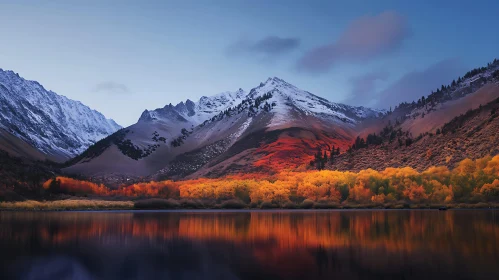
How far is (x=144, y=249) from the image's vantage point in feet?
195

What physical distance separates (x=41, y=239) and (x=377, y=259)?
49836mm

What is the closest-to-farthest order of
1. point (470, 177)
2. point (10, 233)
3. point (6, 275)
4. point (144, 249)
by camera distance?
point (6, 275)
point (144, 249)
point (10, 233)
point (470, 177)

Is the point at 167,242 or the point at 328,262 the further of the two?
the point at 167,242

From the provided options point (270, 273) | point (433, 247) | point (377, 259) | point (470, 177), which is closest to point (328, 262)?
point (377, 259)

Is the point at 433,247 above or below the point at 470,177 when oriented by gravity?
below

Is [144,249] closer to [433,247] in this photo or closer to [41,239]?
[41,239]

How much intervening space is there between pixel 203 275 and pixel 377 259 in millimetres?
17504

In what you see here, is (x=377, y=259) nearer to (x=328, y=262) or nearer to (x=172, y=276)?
(x=328, y=262)

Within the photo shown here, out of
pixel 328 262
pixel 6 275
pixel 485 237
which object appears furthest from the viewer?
pixel 485 237

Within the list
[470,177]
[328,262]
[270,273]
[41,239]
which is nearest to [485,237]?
[328,262]

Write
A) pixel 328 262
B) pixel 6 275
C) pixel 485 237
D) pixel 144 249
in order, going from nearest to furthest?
pixel 6 275 < pixel 328 262 < pixel 144 249 < pixel 485 237

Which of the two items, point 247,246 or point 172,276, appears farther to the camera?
point 247,246

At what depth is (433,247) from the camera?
2167 inches

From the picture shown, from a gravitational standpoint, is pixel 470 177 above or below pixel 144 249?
above
